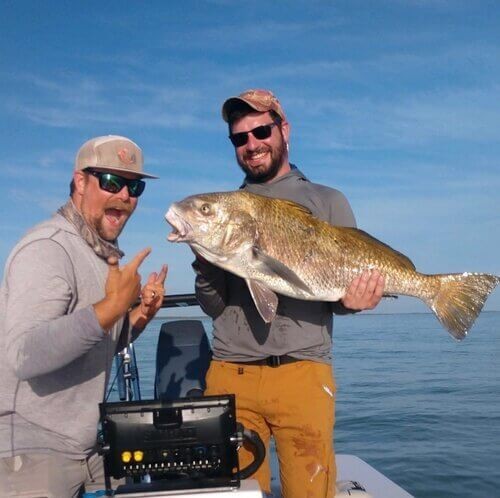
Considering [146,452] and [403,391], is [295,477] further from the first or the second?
[403,391]

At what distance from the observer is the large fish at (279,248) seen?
3846 mm

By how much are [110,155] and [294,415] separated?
185 cm

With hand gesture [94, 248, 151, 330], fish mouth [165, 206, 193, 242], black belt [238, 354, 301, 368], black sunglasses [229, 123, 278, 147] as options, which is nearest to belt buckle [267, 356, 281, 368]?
black belt [238, 354, 301, 368]

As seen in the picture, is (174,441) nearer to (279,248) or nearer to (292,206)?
(279,248)

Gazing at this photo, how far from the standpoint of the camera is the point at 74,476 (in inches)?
127

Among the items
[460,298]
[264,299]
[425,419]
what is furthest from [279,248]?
[425,419]

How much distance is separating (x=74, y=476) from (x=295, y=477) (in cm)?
130

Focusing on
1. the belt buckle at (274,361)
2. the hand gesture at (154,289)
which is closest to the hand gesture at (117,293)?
the hand gesture at (154,289)

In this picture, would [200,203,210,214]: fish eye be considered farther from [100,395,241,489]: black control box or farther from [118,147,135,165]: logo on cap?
[100,395,241,489]: black control box

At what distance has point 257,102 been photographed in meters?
4.04

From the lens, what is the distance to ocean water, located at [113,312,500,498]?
7.86m

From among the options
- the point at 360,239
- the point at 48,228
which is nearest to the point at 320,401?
the point at 360,239

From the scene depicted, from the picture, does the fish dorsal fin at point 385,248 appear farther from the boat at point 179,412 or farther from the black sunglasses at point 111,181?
the boat at point 179,412

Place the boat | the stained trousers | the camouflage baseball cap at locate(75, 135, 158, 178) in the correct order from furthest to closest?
the camouflage baseball cap at locate(75, 135, 158, 178) < the stained trousers < the boat
